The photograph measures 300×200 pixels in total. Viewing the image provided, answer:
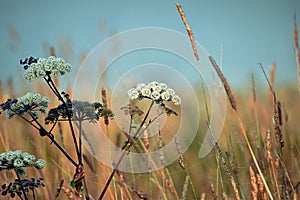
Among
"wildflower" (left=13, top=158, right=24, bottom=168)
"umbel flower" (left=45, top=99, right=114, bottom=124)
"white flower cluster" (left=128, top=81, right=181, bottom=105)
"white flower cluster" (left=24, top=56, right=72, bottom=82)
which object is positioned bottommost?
"wildflower" (left=13, top=158, right=24, bottom=168)

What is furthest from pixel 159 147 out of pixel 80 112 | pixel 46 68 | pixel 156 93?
pixel 46 68

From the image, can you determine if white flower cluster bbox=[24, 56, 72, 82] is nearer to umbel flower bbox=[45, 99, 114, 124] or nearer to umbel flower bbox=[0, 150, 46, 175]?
umbel flower bbox=[45, 99, 114, 124]

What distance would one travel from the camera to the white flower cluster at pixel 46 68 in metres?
1.77

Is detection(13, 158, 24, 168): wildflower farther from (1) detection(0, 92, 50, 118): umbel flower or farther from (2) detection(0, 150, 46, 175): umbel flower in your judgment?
(1) detection(0, 92, 50, 118): umbel flower

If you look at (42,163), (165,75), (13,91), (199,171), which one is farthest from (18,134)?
(42,163)

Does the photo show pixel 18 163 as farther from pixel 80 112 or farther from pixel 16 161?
pixel 80 112

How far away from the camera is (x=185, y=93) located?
11.6 ft

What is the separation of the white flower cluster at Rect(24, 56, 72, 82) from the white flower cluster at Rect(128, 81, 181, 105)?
0.31 m

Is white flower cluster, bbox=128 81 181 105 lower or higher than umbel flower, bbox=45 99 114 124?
higher

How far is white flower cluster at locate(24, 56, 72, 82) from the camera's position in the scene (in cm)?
177

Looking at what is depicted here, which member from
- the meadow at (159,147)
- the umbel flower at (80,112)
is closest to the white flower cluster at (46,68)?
the meadow at (159,147)

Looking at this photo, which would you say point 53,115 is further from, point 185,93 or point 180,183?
point 180,183

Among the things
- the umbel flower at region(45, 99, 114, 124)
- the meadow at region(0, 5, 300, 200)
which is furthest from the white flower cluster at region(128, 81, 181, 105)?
the umbel flower at region(45, 99, 114, 124)

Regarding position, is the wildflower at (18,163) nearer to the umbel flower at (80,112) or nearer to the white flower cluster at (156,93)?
the umbel flower at (80,112)
